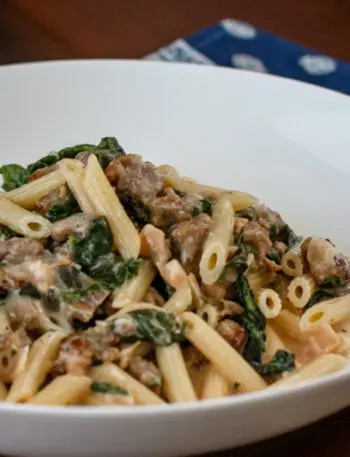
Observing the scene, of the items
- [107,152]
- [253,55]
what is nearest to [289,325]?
[107,152]

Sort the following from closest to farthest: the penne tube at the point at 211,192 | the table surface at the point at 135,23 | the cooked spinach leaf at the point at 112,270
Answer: the cooked spinach leaf at the point at 112,270 < the penne tube at the point at 211,192 < the table surface at the point at 135,23

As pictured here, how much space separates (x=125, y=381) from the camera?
1317 mm

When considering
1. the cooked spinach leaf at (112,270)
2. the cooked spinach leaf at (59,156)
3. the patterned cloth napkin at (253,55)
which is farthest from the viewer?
the patterned cloth napkin at (253,55)

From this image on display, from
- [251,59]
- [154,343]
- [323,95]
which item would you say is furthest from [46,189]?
[251,59]

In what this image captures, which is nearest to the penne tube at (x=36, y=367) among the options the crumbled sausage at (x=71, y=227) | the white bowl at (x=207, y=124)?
the crumbled sausage at (x=71, y=227)

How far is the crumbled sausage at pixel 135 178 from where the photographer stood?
1611mm

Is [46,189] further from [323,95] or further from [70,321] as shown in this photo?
[323,95]

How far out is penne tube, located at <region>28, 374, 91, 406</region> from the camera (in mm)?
1281

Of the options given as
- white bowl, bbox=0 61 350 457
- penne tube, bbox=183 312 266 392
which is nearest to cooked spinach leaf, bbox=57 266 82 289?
penne tube, bbox=183 312 266 392

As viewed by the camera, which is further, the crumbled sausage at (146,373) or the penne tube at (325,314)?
the penne tube at (325,314)

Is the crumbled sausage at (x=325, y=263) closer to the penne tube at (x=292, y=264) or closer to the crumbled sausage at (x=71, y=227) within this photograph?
the penne tube at (x=292, y=264)

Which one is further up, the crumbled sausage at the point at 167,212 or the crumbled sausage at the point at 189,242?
the crumbled sausage at the point at 167,212

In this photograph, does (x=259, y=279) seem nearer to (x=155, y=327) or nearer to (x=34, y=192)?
(x=155, y=327)

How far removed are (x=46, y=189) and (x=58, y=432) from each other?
646 millimetres
